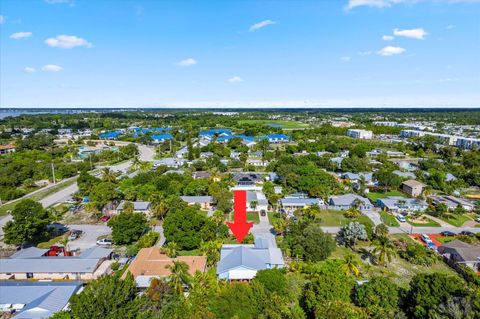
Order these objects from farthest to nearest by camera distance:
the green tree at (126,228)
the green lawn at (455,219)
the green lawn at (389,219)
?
the green lawn at (455,219)
the green lawn at (389,219)
the green tree at (126,228)

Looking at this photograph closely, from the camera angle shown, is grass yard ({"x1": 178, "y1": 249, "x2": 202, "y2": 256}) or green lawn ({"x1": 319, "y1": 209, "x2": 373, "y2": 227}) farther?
green lawn ({"x1": 319, "y1": 209, "x2": 373, "y2": 227})

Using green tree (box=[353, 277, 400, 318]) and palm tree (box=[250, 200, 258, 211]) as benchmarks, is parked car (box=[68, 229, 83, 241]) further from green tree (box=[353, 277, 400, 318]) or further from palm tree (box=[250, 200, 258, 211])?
green tree (box=[353, 277, 400, 318])

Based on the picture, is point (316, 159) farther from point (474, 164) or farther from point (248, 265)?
point (248, 265)

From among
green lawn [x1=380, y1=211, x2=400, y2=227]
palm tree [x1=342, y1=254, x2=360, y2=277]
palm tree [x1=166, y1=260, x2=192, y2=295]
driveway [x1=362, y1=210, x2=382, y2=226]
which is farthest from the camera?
driveway [x1=362, y1=210, x2=382, y2=226]

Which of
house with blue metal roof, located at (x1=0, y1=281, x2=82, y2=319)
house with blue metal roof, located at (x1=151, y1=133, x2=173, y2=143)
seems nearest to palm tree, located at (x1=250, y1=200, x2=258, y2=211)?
house with blue metal roof, located at (x1=0, y1=281, x2=82, y2=319)

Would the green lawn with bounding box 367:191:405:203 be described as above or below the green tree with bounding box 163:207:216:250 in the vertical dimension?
below

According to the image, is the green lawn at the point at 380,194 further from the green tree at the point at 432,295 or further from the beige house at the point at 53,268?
the beige house at the point at 53,268

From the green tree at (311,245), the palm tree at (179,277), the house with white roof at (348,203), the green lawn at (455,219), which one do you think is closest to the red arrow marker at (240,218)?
the green tree at (311,245)

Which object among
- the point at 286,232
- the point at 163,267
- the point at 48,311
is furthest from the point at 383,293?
the point at 48,311
